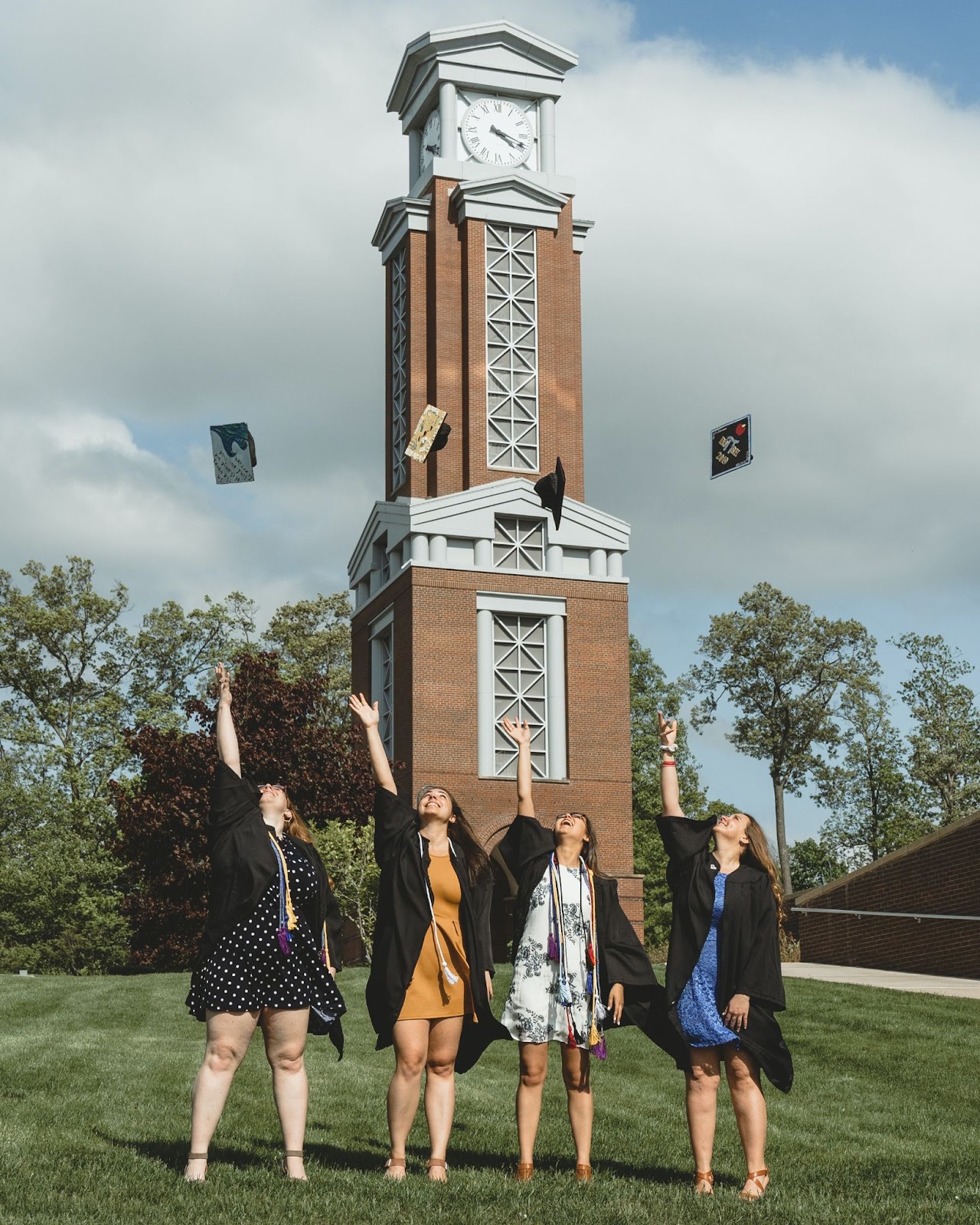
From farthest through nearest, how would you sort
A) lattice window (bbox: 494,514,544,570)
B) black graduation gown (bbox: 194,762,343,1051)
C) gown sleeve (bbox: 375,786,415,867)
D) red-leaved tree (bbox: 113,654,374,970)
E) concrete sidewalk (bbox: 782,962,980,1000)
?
1. lattice window (bbox: 494,514,544,570)
2. red-leaved tree (bbox: 113,654,374,970)
3. concrete sidewalk (bbox: 782,962,980,1000)
4. gown sleeve (bbox: 375,786,415,867)
5. black graduation gown (bbox: 194,762,343,1051)

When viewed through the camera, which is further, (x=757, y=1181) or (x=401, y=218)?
(x=401, y=218)

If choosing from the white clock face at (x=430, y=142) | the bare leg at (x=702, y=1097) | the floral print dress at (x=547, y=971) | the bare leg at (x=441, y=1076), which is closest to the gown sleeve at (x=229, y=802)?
the bare leg at (x=441, y=1076)

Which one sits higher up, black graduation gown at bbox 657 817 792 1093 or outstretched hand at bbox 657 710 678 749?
outstretched hand at bbox 657 710 678 749

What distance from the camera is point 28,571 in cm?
4450

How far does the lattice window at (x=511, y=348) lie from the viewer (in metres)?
33.6

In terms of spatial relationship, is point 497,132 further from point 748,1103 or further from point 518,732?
point 748,1103

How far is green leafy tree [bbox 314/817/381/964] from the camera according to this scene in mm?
29172

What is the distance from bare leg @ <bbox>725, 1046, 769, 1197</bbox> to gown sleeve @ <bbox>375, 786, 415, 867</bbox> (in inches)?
74.8

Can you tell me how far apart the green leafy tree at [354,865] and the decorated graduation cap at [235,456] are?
863 centimetres

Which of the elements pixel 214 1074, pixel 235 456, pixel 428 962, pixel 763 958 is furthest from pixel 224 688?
pixel 235 456

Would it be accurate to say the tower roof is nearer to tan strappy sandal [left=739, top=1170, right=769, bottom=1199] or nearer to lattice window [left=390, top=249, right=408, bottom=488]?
lattice window [left=390, top=249, right=408, bottom=488]

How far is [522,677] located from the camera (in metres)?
32.1

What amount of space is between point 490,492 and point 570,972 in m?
24.9

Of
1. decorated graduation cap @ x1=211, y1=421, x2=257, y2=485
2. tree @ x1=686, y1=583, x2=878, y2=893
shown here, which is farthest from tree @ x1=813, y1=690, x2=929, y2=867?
decorated graduation cap @ x1=211, y1=421, x2=257, y2=485
